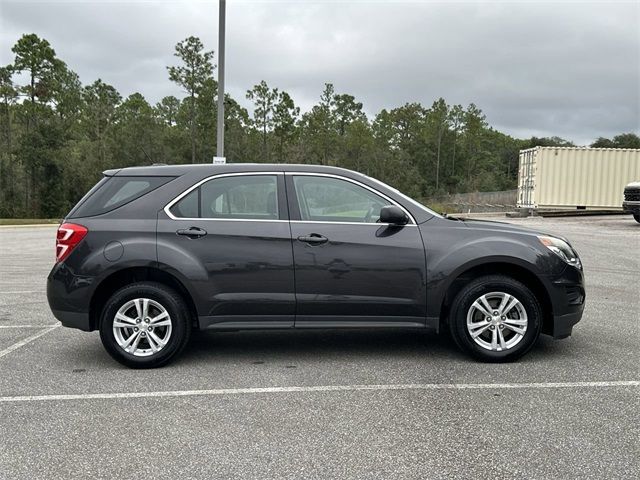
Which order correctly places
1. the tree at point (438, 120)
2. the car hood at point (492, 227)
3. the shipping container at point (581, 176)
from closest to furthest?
1. the car hood at point (492, 227)
2. the shipping container at point (581, 176)
3. the tree at point (438, 120)

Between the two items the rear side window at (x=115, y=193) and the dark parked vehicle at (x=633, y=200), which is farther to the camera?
the dark parked vehicle at (x=633, y=200)

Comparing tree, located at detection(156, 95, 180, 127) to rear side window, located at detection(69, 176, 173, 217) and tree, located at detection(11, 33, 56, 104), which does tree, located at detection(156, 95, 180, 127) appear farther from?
rear side window, located at detection(69, 176, 173, 217)

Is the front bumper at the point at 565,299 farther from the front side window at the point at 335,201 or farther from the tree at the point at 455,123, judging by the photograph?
the tree at the point at 455,123

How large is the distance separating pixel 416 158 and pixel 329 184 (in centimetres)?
8336

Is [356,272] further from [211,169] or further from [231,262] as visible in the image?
[211,169]

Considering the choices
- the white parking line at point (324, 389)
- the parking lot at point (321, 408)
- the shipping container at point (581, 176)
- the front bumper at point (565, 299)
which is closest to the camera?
the parking lot at point (321, 408)

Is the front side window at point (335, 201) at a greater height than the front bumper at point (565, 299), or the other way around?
the front side window at point (335, 201)

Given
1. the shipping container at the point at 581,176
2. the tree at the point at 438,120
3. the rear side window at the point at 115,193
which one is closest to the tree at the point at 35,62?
the shipping container at the point at 581,176

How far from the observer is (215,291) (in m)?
4.78

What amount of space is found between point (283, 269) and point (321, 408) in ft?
4.23

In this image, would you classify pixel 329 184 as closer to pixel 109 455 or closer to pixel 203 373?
pixel 203 373

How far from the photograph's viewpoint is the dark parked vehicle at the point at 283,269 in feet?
15.7

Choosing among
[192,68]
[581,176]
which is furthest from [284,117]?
[581,176]

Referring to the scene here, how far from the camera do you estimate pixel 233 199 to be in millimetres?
4969
